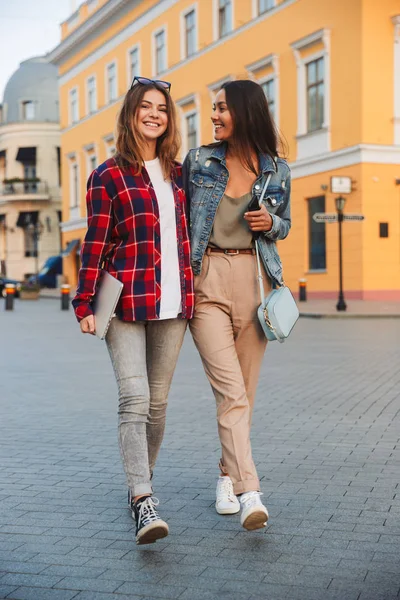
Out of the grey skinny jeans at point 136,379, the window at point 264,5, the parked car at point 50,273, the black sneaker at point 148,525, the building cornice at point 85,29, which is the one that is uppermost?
the building cornice at point 85,29

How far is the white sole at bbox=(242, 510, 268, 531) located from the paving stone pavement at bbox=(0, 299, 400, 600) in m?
0.07

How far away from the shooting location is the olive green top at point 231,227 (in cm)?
433

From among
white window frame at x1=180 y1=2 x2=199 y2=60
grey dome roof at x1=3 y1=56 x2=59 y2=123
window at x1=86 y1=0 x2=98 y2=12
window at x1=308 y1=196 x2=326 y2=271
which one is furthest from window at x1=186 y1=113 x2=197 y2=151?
grey dome roof at x1=3 y1=56 x2=59 y2=123

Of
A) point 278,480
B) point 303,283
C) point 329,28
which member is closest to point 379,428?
point 278,480

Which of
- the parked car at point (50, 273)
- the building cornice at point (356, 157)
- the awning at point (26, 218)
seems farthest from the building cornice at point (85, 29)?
the building cornice at point (356, 157)

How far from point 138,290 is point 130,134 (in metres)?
0.71

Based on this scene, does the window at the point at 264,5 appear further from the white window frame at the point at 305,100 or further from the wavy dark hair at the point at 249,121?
the wavy dark hair at the point at 249,121

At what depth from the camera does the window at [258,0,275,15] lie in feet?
103

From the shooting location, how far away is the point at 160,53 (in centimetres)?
3994

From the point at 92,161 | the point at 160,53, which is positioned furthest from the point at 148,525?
the point at 92,161

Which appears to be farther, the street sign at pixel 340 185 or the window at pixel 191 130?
the window at pixel 191 130

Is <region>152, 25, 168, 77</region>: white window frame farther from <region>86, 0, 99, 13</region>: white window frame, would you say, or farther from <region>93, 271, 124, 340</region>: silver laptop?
<region>93, 271, 124, 340</region>: silver laptop

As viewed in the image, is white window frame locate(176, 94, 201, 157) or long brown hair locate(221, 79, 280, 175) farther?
white window frame locate(176, 94, 201, 157)

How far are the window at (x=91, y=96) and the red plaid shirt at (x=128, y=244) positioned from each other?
44.3m
